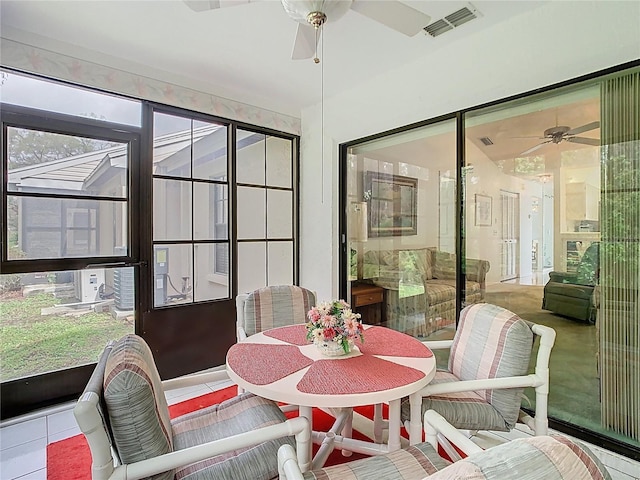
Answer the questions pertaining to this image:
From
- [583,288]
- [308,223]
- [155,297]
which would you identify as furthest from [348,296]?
[583,288]

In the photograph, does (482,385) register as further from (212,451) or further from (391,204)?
(391,204)

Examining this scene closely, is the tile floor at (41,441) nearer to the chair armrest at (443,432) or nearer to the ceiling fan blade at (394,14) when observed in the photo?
the chair armrest at (443,432)

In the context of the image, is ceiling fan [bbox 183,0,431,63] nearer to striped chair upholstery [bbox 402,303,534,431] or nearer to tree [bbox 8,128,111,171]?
striped chair upholstery [bbox 402,303,534,431]

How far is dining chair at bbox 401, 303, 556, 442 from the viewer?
1.65 meters

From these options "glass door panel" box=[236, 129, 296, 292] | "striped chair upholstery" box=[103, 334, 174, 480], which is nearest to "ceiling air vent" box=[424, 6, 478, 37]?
"glass door panel" box=[236, 129, 296, 292]

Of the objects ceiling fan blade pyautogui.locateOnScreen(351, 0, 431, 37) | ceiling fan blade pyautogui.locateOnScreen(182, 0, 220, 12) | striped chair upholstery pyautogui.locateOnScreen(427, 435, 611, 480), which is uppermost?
ceiling fan blade pyautogui.locateOnScreen(351, 0, 431, 37)

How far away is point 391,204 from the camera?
369 cm

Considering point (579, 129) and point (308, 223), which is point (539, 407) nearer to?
point (579, 129)

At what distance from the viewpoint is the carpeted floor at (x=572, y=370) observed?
88.4 inches

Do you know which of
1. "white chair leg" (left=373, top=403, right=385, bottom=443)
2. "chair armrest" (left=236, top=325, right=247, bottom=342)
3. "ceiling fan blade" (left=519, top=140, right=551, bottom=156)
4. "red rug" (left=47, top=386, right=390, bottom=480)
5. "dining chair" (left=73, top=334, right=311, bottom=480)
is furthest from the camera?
"ceiling fan blade" (left=519, top=140, right=551, bottom=156)

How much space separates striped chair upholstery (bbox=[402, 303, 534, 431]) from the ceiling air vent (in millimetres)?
1947

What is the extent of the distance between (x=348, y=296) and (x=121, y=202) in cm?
244

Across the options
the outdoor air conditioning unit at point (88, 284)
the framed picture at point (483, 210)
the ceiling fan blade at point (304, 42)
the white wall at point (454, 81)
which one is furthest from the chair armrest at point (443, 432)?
the outdoor air conditioning unit at point (88, 284)

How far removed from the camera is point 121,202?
307cm
